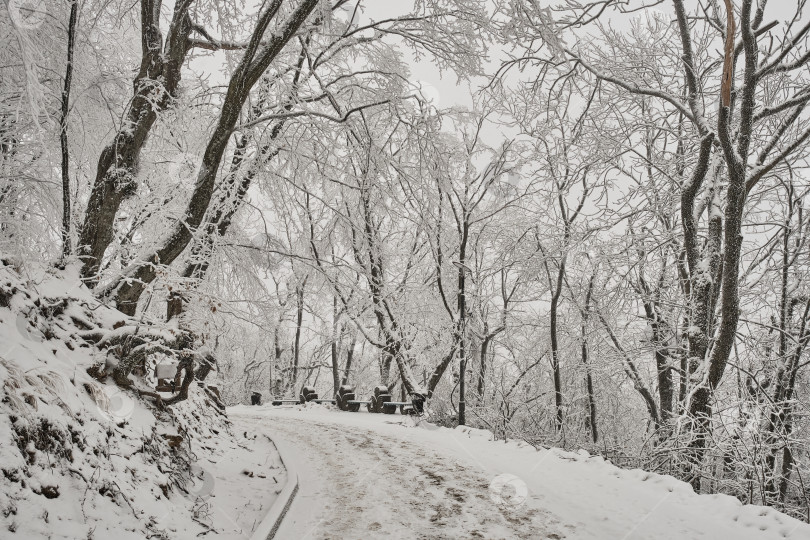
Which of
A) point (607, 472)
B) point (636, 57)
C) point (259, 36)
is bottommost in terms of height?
point (607, 472)

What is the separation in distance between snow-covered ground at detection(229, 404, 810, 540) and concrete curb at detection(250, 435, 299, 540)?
11cm

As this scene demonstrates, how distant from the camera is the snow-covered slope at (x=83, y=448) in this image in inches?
117

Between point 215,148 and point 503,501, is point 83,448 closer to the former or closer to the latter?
point 215,148

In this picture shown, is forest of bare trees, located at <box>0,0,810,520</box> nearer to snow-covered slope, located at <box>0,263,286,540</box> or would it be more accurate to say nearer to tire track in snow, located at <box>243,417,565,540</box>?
snow-covered slope, located at <box>0,263,286,540</box>

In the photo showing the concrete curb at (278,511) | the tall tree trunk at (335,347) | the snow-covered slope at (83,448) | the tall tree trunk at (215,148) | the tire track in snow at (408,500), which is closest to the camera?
the snow-covered slope at (83,448)

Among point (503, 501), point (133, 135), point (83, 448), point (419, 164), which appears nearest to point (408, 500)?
point (503, 501)

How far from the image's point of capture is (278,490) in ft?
19.3

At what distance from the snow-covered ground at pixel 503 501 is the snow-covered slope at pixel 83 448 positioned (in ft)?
3.20

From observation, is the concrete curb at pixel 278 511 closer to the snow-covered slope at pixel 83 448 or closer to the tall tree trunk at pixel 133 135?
the snow-covered slope at pixel 83 448

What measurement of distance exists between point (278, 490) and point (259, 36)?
5.61 m

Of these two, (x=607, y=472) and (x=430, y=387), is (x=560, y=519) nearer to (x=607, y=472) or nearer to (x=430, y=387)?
(x=607, y=472)

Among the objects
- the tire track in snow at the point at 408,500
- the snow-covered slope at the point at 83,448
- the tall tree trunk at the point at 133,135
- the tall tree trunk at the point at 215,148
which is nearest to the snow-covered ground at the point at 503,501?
the tire track in snow at the point at 408,500

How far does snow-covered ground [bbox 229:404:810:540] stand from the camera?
4262 millimetres

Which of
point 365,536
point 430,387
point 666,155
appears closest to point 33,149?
point 365,536
